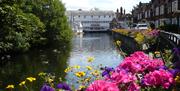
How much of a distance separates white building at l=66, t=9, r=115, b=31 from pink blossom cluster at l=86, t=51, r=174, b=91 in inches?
7110

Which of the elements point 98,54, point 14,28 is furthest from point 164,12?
point 14,28

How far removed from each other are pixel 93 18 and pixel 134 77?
625ft

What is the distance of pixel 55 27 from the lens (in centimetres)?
6762

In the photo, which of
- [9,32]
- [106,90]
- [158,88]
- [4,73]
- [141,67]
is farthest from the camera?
[9,32]

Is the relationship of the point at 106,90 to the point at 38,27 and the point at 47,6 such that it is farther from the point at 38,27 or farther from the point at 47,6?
the point at 47,6

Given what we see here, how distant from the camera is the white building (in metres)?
189

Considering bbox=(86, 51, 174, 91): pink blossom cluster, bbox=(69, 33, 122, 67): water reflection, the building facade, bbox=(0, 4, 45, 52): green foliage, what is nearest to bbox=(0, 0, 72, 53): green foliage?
bbox=(0, 4, 45, 52): green foliage

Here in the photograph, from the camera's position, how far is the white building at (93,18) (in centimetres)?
18925

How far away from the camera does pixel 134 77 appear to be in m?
4.80

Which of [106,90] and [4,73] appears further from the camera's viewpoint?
[4,73]

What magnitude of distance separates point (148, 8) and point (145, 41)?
80.4 m

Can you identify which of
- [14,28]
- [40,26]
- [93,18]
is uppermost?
[14,28]

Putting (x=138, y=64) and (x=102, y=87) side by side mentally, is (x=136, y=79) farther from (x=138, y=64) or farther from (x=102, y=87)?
(x=102, y=87)

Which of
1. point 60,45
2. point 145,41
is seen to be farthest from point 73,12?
point 145,41
